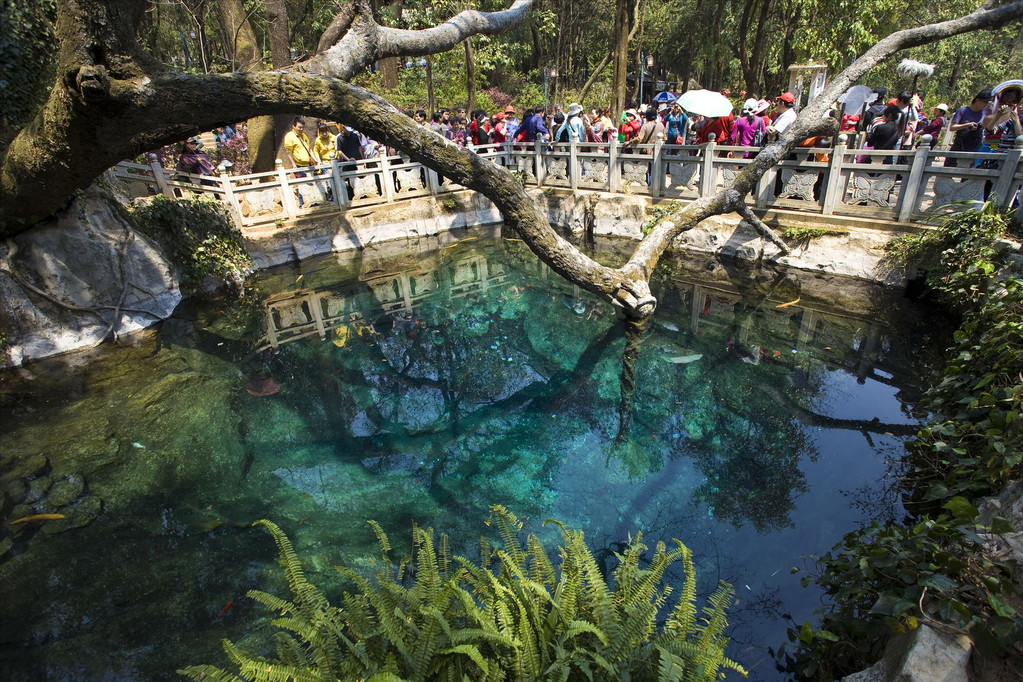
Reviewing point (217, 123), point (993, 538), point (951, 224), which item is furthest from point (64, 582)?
point (951, 224)

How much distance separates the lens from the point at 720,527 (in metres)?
3.99

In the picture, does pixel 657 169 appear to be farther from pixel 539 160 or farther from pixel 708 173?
pixel 539 160

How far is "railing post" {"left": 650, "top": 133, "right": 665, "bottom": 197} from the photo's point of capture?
947 centimetres

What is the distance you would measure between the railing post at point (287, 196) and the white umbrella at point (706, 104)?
6.66 metres

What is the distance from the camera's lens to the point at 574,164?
10.9 m

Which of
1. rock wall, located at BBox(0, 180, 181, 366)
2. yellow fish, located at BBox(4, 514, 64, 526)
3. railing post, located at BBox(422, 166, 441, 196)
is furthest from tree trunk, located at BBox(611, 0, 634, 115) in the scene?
yellow fish, located at BBox(4, 514, 64, 526)

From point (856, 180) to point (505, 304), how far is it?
202 inches

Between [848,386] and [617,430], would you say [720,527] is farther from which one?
[848,386]

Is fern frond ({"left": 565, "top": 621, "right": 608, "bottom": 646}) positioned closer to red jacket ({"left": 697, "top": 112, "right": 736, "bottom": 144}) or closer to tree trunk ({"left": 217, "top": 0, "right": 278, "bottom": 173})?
red jacket ({"left": 697, "top": 112, "right": 736, "bottom": 144})

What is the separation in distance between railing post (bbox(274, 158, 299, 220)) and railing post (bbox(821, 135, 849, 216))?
334 inches

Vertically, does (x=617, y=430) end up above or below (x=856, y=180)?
below

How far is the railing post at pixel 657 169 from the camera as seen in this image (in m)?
9.47

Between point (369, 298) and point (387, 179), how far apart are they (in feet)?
10.4


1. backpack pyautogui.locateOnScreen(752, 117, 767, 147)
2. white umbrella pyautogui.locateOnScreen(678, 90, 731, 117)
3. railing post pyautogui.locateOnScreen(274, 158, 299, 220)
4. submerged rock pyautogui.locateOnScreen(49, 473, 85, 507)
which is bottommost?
submerged rock pyautogui.locateOnScreen(49, 473, 85, 507)
